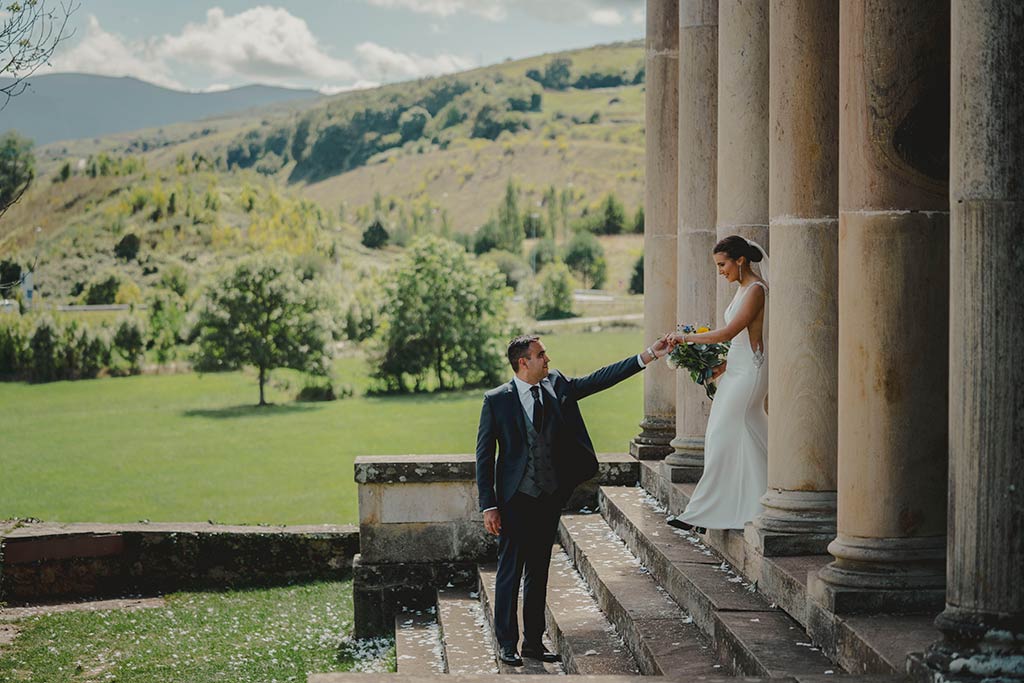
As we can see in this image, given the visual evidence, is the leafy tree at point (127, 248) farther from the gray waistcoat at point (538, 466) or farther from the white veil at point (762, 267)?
the gray waistcoat at point (538, 466)

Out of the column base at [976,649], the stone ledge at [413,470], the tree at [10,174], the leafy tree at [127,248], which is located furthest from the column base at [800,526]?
the leafy tree at [127,248]

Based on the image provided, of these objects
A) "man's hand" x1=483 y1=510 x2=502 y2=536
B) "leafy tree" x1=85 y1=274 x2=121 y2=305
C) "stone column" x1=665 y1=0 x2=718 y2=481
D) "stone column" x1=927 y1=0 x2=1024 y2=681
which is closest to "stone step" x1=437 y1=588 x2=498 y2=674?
"man's hand" x1=483 y1=510 x2=502 y2=536

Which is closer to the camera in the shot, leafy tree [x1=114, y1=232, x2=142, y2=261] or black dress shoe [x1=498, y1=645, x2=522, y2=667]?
black dress shoe [x1=498, y1=645, x2=522, y2=667]

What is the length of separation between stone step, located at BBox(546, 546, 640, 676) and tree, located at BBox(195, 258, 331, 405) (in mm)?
42489

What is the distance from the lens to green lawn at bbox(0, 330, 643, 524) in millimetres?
31828

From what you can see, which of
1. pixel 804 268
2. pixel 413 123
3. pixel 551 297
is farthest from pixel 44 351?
pixel 413 123

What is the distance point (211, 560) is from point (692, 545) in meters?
5.44

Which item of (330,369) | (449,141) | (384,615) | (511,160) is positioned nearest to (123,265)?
(330,369)

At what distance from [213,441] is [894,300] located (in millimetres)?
44666

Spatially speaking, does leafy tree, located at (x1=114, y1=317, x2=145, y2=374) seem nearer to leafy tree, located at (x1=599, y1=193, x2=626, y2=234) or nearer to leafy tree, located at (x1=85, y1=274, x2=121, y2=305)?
leafy tree, located at (x1=85, y1=274, x2=121, y2=305)

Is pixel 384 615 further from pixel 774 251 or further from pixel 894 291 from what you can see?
pixel 894 291

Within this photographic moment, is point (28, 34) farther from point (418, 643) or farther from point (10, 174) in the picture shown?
point (418, 643)

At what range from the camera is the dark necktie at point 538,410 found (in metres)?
6.83

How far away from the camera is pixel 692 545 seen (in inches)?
322
